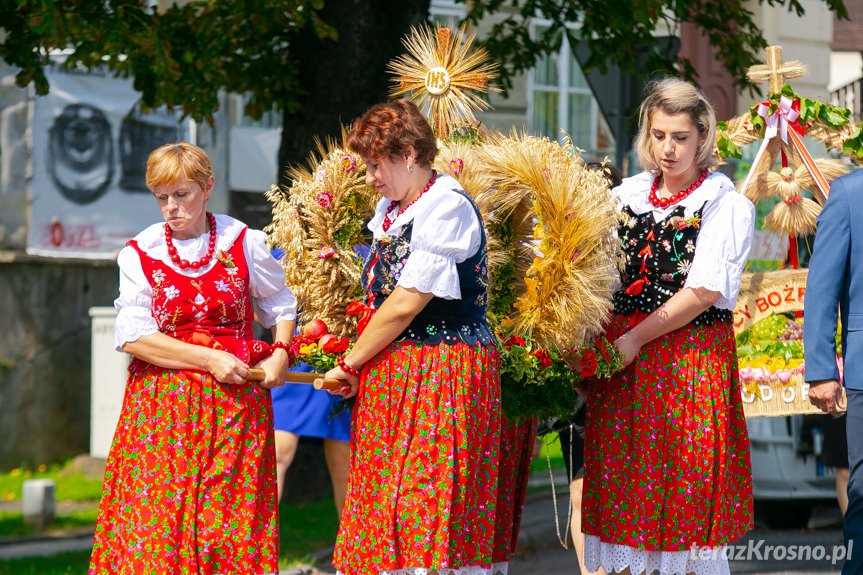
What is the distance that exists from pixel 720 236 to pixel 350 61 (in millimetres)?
4124

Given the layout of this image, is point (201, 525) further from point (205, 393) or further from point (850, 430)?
point (850, 430)

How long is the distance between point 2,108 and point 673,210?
8.02m

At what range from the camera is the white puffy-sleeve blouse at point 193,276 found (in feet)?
13.3

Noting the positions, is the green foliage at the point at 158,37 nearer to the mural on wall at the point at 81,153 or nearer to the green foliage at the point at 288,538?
Answer: the green foliage at the point at 288,538

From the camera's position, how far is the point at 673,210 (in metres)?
4.38

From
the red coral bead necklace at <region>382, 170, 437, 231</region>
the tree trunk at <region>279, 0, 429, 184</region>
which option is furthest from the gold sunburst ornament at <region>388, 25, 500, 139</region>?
the tree trunk at <region>279, 0, 429, 184</region>

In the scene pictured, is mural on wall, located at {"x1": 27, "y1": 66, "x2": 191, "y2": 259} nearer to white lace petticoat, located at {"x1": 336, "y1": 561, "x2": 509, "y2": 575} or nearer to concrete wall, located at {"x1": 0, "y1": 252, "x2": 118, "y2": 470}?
concrete wall, located at {"x1": 0, "y1": 252, "x2": 118, "y2": 470}

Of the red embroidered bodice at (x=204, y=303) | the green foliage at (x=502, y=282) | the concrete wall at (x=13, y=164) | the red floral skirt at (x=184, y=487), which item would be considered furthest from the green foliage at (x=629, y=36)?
the red floral skirt at (x=184, y=487)

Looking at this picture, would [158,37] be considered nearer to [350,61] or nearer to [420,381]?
[350,61]

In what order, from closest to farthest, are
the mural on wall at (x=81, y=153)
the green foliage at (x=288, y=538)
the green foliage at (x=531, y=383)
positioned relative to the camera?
1. the green foliage at (x=531, y=383)
2. the green foliage at (x=288, y=538)
3. the mural on wall at (x=81, y=153)

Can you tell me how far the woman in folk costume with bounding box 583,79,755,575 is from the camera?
4258mm

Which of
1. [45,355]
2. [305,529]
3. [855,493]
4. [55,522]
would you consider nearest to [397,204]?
[855,493]

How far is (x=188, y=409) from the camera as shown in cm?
398

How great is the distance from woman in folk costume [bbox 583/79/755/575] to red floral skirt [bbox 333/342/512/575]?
2.15 feet
